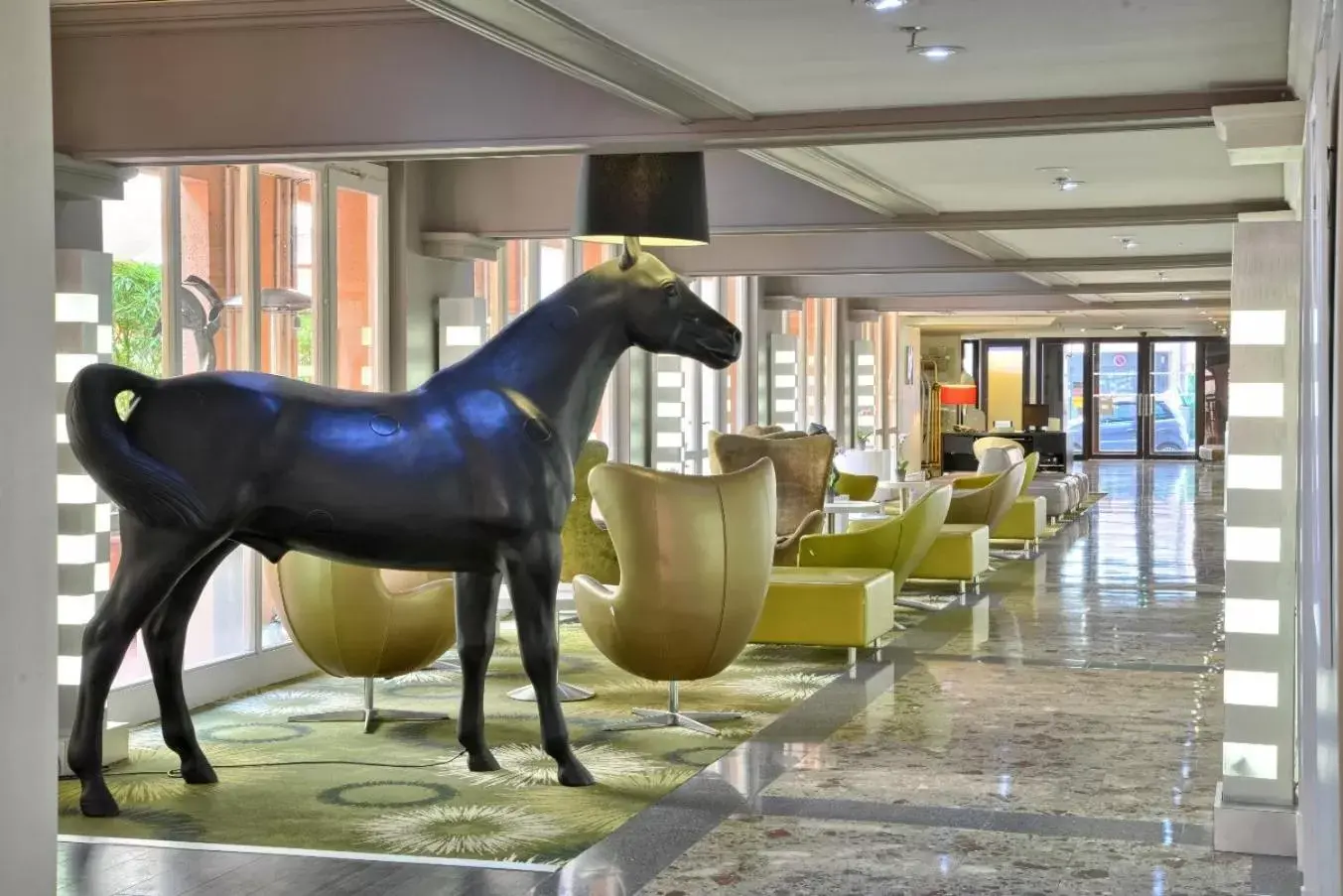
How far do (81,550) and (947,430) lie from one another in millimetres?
27884

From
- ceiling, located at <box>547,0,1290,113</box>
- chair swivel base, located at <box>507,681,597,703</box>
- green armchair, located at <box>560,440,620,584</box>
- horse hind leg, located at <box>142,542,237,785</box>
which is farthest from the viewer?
green armchair, located at <box>560,440,620,584</box>

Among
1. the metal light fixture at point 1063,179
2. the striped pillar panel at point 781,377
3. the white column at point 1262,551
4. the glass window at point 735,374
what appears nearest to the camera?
the white column at point 1262,551

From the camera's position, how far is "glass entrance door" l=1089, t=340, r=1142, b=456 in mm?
38156

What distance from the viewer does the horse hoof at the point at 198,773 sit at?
5.98m

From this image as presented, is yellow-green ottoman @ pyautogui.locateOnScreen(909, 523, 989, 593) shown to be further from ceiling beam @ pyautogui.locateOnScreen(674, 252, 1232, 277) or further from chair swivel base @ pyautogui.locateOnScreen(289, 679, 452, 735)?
chair swivel base @ pyautogui.locateOnScreen(289, 679, 452, 735)

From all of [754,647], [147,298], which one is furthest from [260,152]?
[754,647]

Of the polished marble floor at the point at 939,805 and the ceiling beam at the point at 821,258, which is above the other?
the ceiling beam at the point at 821,258

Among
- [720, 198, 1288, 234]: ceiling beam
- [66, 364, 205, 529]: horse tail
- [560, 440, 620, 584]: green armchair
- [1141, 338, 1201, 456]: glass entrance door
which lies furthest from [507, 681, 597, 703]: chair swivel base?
[1141, 338, 1201, 456]: glass entrance door

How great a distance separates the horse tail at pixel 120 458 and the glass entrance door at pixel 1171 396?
1377 inches

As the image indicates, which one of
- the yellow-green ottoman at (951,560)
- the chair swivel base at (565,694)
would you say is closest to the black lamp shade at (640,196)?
the chair swivel base at (565,694)

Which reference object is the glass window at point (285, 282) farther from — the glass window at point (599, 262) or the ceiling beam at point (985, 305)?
the ceiling beam at point (985, 305)

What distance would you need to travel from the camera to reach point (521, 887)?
459 centimetres

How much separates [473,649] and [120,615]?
1.33m

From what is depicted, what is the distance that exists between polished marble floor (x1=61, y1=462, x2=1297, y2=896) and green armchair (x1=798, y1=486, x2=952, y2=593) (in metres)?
0.52
